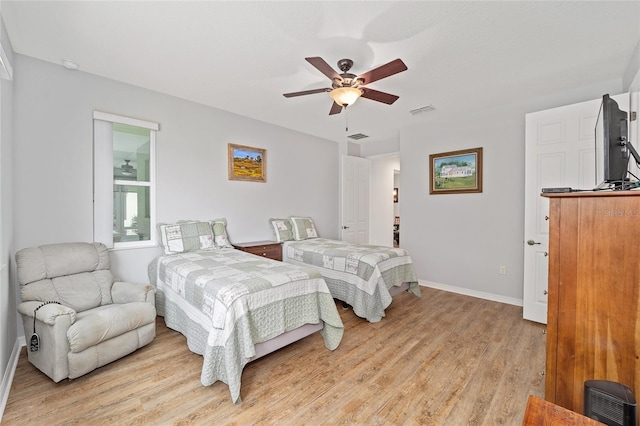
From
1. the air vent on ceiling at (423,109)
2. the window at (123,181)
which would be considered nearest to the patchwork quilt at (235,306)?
the window at (123,181)

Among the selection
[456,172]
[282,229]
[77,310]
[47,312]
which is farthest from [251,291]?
[456,172]

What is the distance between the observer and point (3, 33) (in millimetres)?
2074

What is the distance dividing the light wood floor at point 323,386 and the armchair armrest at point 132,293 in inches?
17.9

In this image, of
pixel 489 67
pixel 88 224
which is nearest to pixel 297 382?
pixel 88 224

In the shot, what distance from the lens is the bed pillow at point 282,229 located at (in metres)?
4.33

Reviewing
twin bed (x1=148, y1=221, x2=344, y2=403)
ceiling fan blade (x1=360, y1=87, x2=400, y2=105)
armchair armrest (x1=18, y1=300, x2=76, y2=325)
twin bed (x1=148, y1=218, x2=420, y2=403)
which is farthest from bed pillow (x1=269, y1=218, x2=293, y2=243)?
armchair armrest (x1=18, y1=300, x2=76, y2=325)

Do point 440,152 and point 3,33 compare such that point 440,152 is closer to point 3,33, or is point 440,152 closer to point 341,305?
point 341,305

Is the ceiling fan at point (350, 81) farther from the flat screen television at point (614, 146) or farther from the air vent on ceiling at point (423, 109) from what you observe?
the air vent on ceiling at point (423, 109)

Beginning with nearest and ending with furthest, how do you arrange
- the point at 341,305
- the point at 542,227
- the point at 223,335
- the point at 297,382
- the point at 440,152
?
the point at 223,335 < the point at 297,382 < the point at 542,227 < the point at 341,305 < the point at 440,152

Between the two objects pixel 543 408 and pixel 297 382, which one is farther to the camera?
pixel 297 382

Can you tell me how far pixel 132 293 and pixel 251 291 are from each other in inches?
49.3

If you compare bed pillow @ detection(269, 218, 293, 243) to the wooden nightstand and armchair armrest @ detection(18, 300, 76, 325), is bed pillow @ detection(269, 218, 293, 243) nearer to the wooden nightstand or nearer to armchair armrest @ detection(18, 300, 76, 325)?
the wooden nightstand

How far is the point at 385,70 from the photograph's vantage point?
2.14 metres

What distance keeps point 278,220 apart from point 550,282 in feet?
11.9
